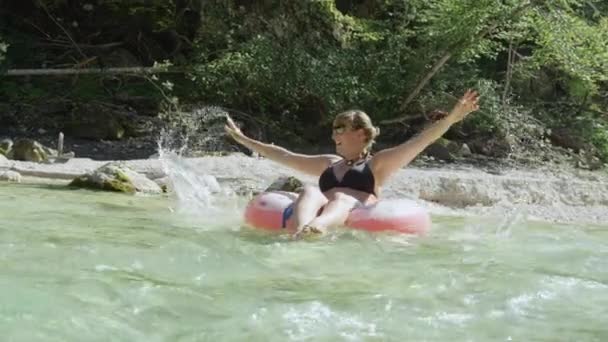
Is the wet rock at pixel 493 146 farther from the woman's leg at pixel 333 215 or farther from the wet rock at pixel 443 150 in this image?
the woman's leg at pixel 333 215

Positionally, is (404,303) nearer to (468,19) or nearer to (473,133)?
(468,19)

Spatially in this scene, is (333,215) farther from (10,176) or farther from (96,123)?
(96,123)

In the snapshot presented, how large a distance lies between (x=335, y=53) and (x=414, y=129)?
80.8 inches

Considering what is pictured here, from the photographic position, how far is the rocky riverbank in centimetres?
888

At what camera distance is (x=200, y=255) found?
4.62 metres

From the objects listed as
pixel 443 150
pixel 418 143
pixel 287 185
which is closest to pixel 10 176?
pixel 287 185

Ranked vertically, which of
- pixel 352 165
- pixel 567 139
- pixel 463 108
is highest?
pixel 567 139

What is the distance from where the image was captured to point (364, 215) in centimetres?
555

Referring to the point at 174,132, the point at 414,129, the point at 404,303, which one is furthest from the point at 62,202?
the point at 414,129

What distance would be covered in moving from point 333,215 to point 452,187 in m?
4.19

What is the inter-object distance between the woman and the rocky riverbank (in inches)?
110

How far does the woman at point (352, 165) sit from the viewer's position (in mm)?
5484

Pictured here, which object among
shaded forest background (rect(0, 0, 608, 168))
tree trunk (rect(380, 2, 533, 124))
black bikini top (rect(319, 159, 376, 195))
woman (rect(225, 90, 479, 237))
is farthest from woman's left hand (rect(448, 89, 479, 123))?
tree trunk (rect(380, 2, 533, 124))

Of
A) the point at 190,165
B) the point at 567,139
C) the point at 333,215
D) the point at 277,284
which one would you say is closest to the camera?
the point at 277,284
